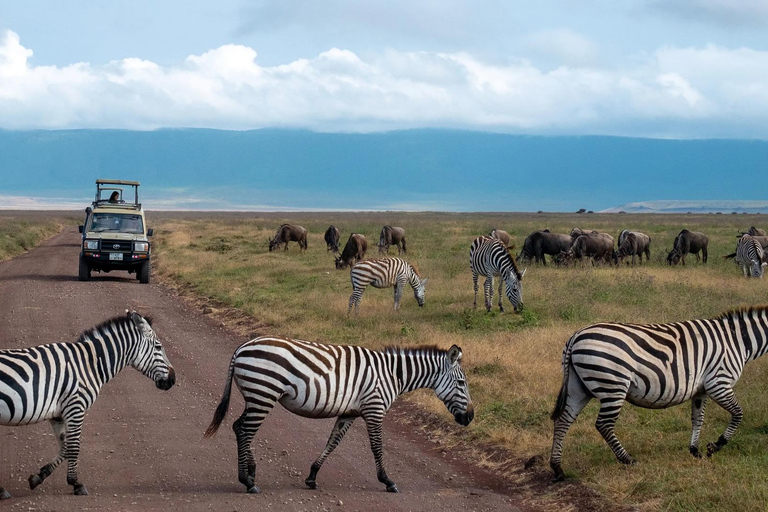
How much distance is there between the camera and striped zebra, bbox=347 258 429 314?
19234 mm

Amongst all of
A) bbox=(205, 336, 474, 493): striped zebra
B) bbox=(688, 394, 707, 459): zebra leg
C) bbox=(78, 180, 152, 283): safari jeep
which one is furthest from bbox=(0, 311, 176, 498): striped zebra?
bbox=(78, 180, 152, 283): safari jeep

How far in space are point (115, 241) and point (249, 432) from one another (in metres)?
18.8

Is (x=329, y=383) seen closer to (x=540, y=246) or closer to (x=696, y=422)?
(x=696, y=422)

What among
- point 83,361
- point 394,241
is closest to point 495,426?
point 83,361

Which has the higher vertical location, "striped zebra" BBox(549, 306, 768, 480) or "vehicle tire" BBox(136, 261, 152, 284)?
"striped zebra" BBox(549, 306, 768, 480)

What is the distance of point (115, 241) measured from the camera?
25625 mm

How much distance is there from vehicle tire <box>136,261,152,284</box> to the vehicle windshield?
3.25 feet

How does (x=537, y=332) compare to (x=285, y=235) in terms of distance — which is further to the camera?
(x=285, y=235)

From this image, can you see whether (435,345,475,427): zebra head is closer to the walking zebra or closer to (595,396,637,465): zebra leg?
(595,396,637,465): zebra leg

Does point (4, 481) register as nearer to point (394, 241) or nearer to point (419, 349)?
point (419, 349)

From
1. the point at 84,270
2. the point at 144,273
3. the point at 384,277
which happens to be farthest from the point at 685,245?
the point at 84,270

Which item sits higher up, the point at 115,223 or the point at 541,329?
the point at 115,223

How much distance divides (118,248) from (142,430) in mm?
16493

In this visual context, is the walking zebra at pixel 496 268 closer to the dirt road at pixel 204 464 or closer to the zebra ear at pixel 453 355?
the dirt road at pixel 204 464
